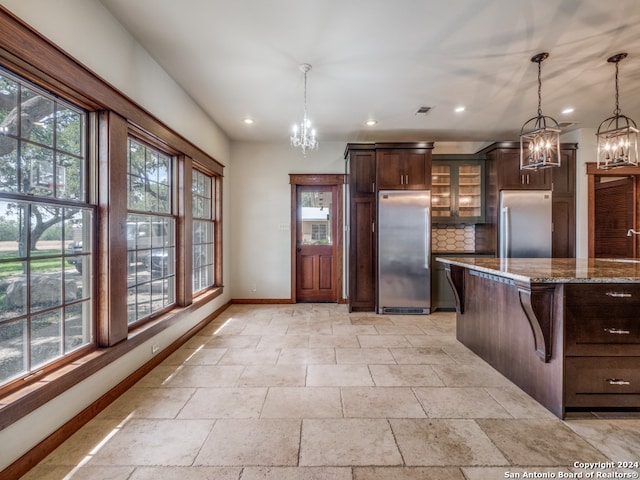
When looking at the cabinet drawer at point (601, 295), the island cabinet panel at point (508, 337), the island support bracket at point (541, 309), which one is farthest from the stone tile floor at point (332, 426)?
the cabinet drawer at point (601, 295)

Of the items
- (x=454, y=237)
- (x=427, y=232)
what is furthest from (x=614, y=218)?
(x=427, y=232)

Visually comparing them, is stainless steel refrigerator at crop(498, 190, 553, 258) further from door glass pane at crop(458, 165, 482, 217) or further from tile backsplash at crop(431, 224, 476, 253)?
tile backsplash at crop(431, 224, 476, 253)

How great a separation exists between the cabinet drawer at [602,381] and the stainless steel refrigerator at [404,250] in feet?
8.36

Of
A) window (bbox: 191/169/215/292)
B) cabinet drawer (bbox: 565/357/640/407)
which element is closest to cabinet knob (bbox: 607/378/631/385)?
cabinet drawer (bbox: 565/357/640/407)

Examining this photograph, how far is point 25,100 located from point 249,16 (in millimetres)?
1492

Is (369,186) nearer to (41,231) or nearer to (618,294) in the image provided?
(618,294)

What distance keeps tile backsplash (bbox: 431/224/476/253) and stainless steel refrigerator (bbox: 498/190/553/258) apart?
0.56m

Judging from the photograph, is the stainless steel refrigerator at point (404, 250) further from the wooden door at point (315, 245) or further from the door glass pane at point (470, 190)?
the wooden door at point (315, 245)

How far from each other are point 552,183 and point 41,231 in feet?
19.7

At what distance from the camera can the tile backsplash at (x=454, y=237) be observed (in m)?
5.02

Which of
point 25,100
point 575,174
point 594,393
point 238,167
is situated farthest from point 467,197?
point 25,100

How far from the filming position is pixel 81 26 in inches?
73.7

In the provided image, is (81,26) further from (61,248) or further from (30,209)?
(61,248)

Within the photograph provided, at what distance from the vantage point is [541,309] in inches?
78.2
